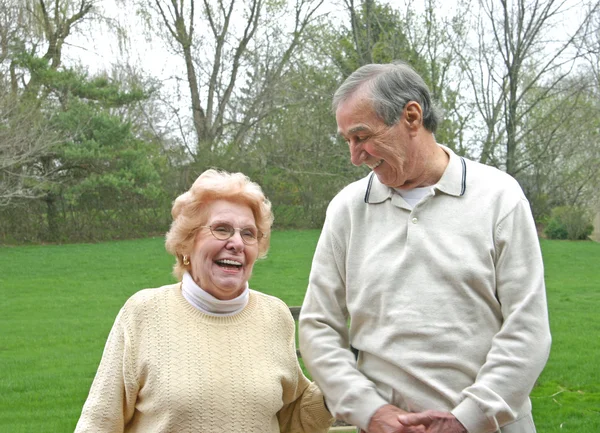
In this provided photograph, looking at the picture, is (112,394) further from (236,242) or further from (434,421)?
(434,421)

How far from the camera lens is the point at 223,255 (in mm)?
2787

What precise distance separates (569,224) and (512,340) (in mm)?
25708

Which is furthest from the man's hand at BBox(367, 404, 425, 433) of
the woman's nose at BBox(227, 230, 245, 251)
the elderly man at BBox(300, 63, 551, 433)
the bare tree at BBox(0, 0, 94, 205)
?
the bare tree at BBox(0, 0, 94, 205)

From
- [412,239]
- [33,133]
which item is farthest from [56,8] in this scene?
[412,239]

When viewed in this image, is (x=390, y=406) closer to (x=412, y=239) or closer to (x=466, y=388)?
(x=466, y=388)

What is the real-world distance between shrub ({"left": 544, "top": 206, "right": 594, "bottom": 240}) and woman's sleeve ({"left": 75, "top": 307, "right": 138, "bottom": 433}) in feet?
83.7

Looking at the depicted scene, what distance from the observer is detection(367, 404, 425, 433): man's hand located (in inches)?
89.2

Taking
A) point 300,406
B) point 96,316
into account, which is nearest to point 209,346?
point 300,406

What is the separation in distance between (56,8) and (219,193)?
86.3 ft

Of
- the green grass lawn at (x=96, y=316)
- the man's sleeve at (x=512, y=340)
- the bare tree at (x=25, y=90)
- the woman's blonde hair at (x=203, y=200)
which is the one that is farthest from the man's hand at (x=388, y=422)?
the bare tree at (x=25, y=90)

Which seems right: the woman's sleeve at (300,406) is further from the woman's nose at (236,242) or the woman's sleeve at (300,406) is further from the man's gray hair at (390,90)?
the man's gray hair at (390,90)

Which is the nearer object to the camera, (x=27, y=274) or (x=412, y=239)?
(x=412, y=239)

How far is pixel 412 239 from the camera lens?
2361mm

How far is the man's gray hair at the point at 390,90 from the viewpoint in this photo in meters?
2.38
